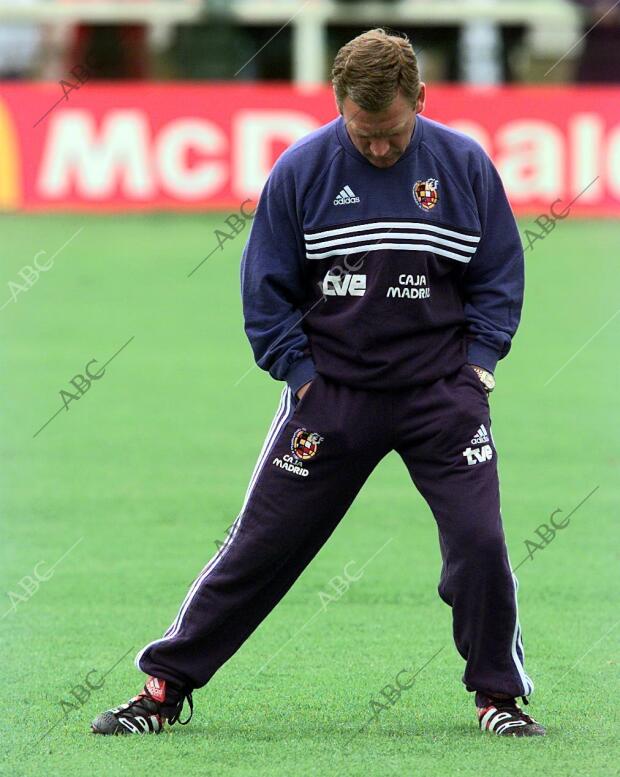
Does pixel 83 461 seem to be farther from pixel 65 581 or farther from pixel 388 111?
pixel 388 111

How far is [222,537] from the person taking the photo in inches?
301

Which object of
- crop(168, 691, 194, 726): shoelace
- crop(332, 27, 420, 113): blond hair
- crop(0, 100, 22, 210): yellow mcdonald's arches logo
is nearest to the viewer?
crop(332, 27, 420, 113): blond hair

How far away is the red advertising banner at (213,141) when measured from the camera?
19.9 metres

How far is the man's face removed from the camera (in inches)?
175

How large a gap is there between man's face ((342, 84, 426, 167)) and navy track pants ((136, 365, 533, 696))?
0.69 metres

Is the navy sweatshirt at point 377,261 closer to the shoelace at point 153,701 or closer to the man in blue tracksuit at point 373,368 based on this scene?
the man in blue tracksuit at point 373,368

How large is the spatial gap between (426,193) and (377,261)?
0.25 meters

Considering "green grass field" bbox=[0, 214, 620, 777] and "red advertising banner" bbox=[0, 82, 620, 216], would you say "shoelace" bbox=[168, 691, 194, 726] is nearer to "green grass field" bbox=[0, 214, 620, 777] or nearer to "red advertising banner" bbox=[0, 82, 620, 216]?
"green grass field" bbox=[0, 214, 620, 777]

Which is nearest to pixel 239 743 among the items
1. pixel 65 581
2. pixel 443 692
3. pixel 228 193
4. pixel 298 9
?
pixel 443 692

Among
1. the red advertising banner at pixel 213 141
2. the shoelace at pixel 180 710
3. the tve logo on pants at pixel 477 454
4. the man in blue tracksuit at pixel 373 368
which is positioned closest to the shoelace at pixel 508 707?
the man in blue tracksuit at pixel 373 368

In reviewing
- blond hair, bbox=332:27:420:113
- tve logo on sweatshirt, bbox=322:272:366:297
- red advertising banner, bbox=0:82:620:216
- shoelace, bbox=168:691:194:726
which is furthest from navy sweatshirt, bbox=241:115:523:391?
red advertising banner, bbox=0:82:620:216

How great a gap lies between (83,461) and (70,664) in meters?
3.50

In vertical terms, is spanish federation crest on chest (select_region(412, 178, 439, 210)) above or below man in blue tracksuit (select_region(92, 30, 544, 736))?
above

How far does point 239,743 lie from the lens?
487 centimetres
